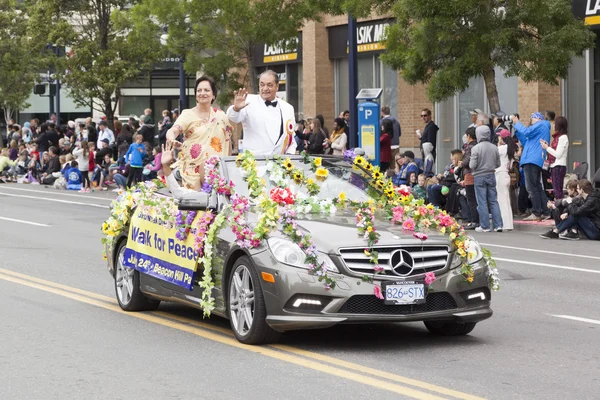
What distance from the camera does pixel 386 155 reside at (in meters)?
26.2

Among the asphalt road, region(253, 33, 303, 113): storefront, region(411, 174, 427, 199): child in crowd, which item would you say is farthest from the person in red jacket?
region(253, 33, 303, 113): storefront

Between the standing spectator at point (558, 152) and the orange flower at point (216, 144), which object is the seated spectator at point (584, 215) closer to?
the standing spectator at point (558, 152)

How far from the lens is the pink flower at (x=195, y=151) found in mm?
11211

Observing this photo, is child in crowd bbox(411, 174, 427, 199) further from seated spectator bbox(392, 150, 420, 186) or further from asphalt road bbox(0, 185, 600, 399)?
asphalt road bbox(0, 185, 600, 399)

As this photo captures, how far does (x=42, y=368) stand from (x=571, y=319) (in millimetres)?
4768

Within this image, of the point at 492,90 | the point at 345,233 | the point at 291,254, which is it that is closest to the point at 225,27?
the point at 492,90

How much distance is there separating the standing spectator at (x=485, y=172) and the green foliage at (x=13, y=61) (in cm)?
3676

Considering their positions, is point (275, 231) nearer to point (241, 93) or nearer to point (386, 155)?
point (241, 93)

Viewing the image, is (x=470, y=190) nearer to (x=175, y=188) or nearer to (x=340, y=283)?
(x=175, y=188)

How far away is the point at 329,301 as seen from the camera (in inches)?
340

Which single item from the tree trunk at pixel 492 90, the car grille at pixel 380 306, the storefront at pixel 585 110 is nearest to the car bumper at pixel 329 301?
the car grille at pixel 380 306

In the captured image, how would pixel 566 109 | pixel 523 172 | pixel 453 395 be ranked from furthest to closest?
pixel 566 109 → pixel 523 172 → pixel 453 395

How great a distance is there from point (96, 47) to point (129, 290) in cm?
3213

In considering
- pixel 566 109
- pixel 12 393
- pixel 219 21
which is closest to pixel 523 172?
pixel 566 109
